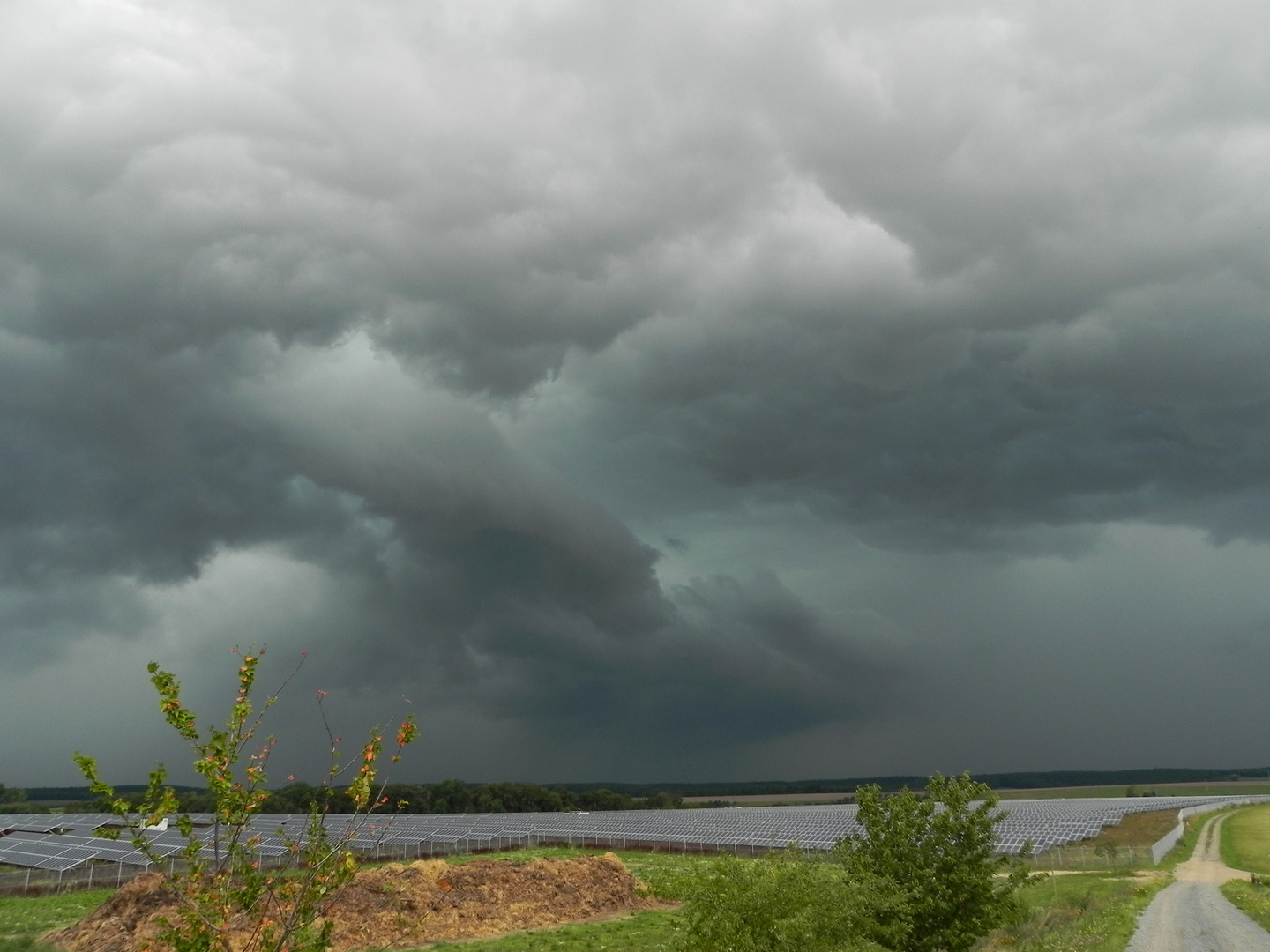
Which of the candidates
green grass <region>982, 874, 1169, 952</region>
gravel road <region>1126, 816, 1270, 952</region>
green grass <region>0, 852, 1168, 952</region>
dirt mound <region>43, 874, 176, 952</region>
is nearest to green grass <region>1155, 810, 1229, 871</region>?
gravel road <region>1126, 816, 1270, 952</region>

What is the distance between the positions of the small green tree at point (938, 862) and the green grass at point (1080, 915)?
9.60 m

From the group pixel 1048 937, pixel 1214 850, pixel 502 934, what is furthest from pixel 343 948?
→ pixel 1214 850

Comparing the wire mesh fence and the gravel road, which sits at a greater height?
the gravel road

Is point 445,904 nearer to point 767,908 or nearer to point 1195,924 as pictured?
point 767,908

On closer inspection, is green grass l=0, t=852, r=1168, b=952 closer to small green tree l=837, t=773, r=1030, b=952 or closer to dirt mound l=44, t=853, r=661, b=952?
dirt mound l=44, t=853, r=661, b=952

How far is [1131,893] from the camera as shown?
5391 centimetres

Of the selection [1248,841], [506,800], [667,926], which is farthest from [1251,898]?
[506,800]

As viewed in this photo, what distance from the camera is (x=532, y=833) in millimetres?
94250

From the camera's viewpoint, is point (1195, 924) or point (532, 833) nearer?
point (1195, 924)

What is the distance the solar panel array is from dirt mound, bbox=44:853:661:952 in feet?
44.0

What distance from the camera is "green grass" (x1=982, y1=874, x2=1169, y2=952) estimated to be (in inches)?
1470

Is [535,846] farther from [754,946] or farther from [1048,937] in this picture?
[754,946]

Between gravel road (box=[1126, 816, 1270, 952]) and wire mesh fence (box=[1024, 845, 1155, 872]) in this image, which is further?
wire mesh fence (box=[1024, 845, 1155, 872])

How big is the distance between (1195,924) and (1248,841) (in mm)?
63793
